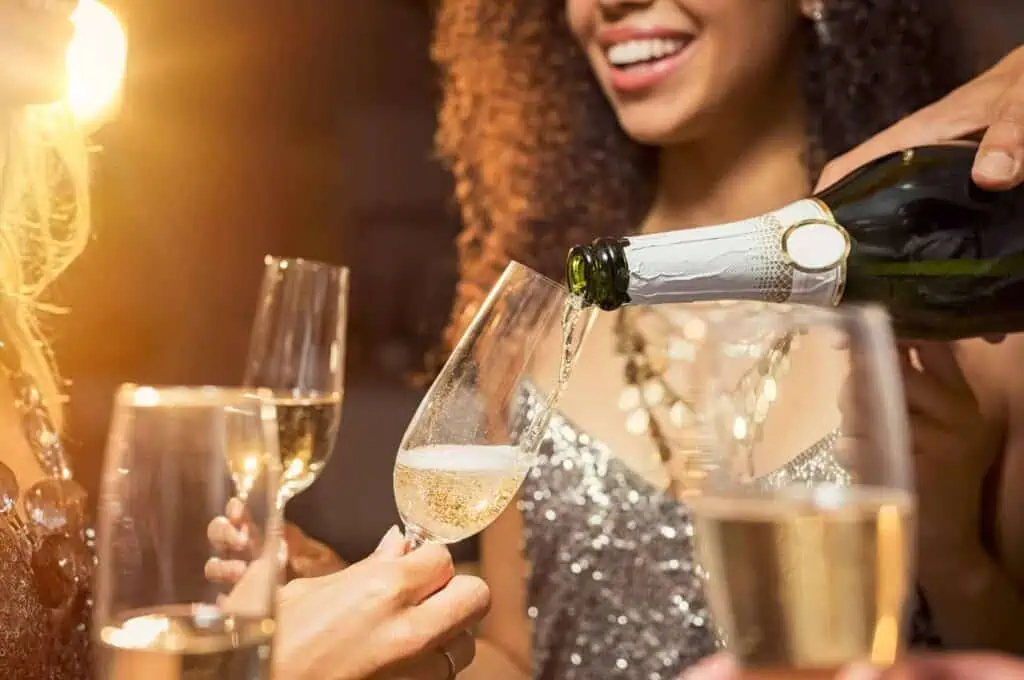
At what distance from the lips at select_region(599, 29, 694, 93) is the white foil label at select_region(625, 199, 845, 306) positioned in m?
0.49

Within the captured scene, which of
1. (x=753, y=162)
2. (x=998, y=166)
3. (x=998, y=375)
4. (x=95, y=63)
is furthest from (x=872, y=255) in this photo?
(x=95, y=63)

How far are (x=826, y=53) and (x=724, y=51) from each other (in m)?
0.18

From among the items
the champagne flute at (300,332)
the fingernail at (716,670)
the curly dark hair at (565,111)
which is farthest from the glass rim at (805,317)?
the curly dark hair at (565,111)

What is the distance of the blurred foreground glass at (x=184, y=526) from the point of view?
50 centimetres

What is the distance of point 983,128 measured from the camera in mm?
872

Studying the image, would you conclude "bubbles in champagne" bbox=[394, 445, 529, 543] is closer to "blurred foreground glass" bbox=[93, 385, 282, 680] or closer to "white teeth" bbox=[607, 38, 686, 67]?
"blurred foreground glass" bbox=[93, 385, 282, 680]

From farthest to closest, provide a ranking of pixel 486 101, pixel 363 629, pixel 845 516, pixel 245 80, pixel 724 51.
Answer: pixel 245 80 → pixel 486 101 → pixel 724 51 → pixel 363 629 → pixel 845 516

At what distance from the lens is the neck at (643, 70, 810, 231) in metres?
1.35

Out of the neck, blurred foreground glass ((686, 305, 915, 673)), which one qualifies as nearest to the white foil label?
blurred foreground glass ((686, 305, 915, 673))

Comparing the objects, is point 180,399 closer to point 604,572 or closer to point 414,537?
point 414,537

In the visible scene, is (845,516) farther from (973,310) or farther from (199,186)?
(199,186)

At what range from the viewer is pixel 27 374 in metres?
1.02

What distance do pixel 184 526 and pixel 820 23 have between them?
3.54 ft

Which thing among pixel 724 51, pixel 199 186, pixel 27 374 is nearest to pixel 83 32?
pixel 27 374
